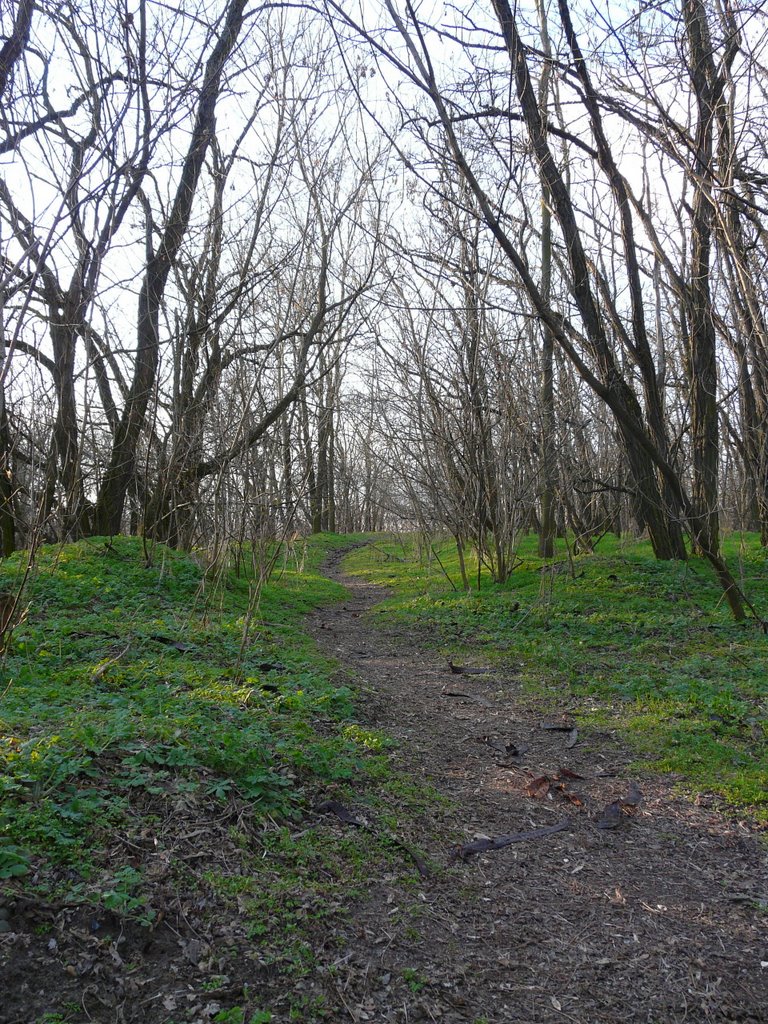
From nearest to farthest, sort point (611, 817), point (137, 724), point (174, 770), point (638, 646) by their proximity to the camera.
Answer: point (174, 770)
point (137, 724)
point (611, 817)
point (638, 646)

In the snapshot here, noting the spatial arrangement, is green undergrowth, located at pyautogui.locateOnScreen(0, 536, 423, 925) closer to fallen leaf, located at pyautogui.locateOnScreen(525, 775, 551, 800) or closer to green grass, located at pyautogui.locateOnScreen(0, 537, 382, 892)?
green grass, located at pyautogui.locateOnScreen(0, 537, 382, 892)

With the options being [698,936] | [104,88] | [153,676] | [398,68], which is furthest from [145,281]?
[698,936]

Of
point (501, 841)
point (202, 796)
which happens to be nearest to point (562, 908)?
point (501, 841)

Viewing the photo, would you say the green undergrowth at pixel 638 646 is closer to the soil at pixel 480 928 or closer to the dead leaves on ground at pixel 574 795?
the dead leaves on ground at pixel 574 795

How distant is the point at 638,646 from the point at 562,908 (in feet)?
16.4

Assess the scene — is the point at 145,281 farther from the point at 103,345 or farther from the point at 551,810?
the point at 551,810

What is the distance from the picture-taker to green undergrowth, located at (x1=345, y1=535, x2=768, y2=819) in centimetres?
534

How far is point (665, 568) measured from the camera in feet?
35.8

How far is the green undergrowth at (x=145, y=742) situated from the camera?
9.89 feet

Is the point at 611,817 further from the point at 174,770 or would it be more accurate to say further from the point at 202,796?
the point at 174,770

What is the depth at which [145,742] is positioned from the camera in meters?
3.96

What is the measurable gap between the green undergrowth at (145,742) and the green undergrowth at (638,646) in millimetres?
2133

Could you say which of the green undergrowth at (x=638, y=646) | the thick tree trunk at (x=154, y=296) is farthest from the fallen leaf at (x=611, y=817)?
the thick tree trunk at (x=154, y=296)

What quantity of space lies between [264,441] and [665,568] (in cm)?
631
